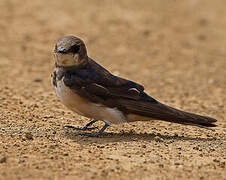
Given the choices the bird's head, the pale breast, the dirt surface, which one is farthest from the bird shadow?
the bird's head

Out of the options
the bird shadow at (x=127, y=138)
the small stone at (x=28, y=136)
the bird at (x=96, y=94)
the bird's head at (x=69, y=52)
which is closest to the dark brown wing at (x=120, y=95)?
the bird at (x=96, y=94)

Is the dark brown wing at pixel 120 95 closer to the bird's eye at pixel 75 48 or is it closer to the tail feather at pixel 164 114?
the tail feather at pixel 164 114

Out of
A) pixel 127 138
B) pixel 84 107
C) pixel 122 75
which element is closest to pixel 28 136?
pixel 84 107

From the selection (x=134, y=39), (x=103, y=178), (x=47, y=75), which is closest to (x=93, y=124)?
(x=103, y=178)

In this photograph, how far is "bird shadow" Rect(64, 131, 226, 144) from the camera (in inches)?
266

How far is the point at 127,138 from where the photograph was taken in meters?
6.95

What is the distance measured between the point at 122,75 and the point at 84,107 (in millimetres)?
5187

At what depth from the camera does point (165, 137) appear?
23.5 ft

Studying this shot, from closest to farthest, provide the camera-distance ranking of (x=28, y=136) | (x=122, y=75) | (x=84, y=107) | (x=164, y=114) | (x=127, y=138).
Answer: (x=28, y=136), (x=84, y=107), (x=127, y=138), (x=164, y=114), (x=122, y=75)

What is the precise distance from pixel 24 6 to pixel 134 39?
131 inches

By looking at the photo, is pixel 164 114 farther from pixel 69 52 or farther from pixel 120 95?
pixel 69 52

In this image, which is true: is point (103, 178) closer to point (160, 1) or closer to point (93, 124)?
point (93, 124)

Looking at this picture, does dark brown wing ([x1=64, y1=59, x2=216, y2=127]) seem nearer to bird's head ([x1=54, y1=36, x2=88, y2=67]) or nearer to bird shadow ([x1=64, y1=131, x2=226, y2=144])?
bird's head ([x1=54, y1=36, x2=88, y2=67])

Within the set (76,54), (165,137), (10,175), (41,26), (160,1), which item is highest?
(160,1)
